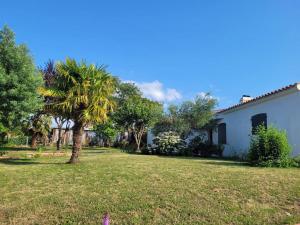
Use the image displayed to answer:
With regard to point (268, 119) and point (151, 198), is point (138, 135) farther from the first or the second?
point (151, 198)

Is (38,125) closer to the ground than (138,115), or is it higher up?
closer to the ground

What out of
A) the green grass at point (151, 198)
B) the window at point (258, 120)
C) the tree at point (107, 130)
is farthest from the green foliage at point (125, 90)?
Answer: the green grass at point (151, 198)

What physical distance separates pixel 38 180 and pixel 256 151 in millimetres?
8353

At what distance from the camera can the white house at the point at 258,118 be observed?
1459cm

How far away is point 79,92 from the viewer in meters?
12.0

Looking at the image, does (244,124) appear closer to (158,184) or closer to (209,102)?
(209,102)

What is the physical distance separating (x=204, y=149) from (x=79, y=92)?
37.3 feet

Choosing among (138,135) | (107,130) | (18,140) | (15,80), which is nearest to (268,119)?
(138,135)

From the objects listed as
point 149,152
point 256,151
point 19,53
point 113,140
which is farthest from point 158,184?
point 113,140

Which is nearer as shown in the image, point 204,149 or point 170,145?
point 170,145

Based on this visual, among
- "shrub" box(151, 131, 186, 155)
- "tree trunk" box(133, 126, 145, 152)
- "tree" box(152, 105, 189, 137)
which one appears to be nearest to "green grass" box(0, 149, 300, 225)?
"shrub" box(151, 131, 186, 155)

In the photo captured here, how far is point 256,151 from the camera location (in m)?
12.8

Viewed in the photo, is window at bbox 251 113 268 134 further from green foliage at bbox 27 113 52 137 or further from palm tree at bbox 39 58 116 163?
green foliage at bbox 27 113 52 137

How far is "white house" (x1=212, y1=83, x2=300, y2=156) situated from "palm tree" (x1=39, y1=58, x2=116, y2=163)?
8.43m
